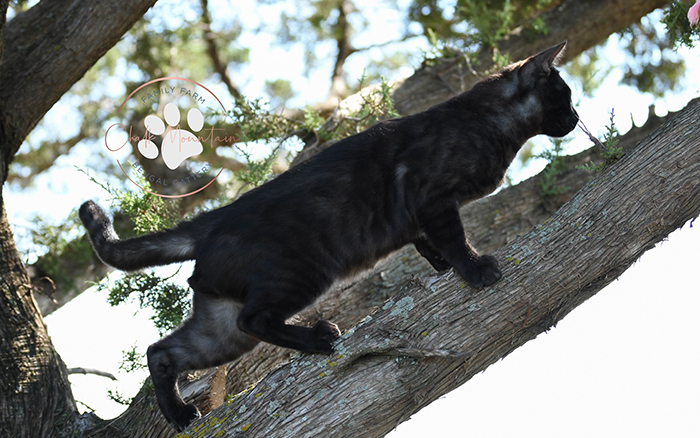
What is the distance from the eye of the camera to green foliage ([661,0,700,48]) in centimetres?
339

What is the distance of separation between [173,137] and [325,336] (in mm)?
2209

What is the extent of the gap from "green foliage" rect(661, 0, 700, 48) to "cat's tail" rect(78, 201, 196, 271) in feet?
10.0

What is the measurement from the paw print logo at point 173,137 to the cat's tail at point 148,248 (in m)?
1.34

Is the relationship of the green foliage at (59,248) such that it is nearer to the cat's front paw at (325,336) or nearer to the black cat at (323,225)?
the black cat at (323,225)

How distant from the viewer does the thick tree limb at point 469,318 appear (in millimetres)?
2402

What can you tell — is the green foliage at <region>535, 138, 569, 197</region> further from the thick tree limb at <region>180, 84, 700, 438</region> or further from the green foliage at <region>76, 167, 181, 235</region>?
the green foliage at <region>76, 167, 181, 235</region>

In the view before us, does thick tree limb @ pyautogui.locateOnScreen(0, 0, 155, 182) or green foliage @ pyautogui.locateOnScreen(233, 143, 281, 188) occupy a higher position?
thick tree limb @ pyautogui.locateOnScreen(0, 0, 155, 182)

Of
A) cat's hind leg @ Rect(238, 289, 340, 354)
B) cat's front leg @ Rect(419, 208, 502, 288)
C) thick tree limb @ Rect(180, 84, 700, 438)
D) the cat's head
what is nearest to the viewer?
thick tree limb @ Rect(180, 84, 700, 438)

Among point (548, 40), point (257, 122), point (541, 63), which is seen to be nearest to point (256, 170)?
point (257, 122)

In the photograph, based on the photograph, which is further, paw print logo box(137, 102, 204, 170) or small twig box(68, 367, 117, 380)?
paw print logo box(137, 102, 204, 170)

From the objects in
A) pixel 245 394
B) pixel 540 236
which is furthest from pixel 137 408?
pixel 540 236

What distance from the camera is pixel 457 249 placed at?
2709 millimetres

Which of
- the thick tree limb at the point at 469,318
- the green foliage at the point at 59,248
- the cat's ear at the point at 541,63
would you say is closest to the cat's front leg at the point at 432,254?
the thick tree limb at the point at 469,318

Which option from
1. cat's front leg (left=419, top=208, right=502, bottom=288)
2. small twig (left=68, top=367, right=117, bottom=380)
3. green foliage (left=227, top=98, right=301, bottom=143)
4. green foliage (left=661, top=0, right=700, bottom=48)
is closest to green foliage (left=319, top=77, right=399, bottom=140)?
green foliage (left=227, top=98, right=301, bottom=143)
